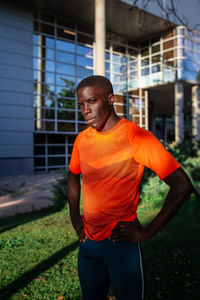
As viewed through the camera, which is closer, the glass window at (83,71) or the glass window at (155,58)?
the glass window at (83,71)

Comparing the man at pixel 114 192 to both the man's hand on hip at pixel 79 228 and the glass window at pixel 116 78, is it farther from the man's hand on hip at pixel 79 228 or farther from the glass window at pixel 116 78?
the glass window at pixel 116 78

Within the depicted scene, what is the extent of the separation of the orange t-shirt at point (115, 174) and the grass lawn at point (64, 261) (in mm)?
2070

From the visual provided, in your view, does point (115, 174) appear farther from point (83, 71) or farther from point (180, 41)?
point (180, 41)

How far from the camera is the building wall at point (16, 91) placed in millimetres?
15703

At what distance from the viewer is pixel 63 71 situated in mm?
18062

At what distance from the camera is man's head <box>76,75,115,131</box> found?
160 centimetres

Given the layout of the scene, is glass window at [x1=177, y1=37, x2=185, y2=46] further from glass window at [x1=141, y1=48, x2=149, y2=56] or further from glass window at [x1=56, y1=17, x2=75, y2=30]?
glass window at [x1=56, y1=17, x2=75, y2=30]

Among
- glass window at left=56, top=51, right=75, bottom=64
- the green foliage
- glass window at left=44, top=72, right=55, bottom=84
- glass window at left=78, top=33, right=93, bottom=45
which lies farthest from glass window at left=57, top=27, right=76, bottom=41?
the green foliage

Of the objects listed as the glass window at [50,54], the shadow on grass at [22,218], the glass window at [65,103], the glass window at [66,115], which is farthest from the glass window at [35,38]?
the shadow on grass at [22,218]

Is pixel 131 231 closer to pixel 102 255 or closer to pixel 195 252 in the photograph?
pixel 102 255

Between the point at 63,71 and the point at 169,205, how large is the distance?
17729 millimetres

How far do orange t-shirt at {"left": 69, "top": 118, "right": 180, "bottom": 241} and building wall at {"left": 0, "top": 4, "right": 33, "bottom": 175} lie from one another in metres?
Answer: 14.9

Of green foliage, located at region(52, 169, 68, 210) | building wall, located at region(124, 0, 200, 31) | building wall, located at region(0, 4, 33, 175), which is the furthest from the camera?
building wall, located at region(0, 4, 33, 175)

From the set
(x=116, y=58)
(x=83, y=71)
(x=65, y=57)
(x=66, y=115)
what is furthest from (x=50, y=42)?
(x=116, y=58)
